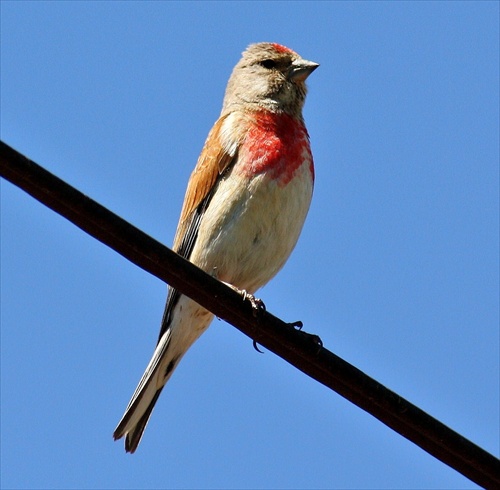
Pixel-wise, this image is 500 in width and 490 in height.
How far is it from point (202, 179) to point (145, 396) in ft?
5.59

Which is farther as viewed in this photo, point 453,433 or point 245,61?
point 245,61

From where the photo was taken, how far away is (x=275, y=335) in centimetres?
475

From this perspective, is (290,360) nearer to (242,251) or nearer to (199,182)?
(242,251)

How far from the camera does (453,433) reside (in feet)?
14.3

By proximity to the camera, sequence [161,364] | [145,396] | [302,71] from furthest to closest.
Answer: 1. [302,71]
2. [161,364]
3. [145,396]

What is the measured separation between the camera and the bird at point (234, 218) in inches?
286

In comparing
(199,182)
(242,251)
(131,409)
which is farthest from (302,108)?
(131,409)

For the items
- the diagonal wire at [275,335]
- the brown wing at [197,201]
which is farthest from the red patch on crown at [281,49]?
the diagonal wire at [275,335]

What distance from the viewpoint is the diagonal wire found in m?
4.03

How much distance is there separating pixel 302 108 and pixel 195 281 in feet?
14.5

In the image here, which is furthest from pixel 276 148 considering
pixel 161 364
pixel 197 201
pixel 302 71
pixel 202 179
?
pixel 161 364

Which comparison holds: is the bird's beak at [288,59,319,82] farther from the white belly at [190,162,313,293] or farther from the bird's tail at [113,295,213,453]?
the bird's tail at [113,295,213,453]

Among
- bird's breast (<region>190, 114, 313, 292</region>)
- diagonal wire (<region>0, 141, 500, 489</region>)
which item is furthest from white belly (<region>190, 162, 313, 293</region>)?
diagonal wire (<region>0, 141, 500, 489</region>)

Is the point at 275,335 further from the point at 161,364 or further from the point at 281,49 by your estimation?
the point at 281,49
